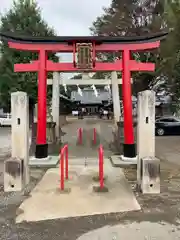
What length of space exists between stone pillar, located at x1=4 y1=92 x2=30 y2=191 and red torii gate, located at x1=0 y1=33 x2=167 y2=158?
2.71 meters

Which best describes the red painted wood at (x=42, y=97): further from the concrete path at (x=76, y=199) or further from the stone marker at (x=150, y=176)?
the stone marker at (x=150, y=176)

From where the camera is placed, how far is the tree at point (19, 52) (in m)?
18.1

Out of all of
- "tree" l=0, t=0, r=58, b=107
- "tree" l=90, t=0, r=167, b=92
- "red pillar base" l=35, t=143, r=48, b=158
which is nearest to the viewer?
"red pillar base" l=35, t=143, r=48, b=158

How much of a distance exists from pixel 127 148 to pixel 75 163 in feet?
6.12

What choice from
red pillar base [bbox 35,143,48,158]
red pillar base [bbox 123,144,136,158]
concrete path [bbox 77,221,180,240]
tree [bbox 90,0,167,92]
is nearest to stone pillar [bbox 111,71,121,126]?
red pillar base [bbox 123,144,136,158]

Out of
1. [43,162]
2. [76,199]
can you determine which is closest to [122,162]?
[43,162]

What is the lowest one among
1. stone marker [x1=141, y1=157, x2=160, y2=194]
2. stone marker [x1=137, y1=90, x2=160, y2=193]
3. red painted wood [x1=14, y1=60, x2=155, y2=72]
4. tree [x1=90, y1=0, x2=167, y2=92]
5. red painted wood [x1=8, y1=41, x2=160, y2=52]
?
stone marker [x1=141, y1=157, x2=160, y2=194]

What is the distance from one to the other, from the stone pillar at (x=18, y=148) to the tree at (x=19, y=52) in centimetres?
1190

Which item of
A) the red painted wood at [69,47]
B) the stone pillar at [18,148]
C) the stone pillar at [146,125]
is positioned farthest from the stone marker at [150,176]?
the red painted wood at [69,47]

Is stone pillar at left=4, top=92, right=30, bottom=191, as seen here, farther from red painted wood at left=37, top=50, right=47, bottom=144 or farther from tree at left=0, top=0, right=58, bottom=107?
tree at left=0, top=0, right=58, bottom=107

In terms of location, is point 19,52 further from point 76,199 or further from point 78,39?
point 76,199

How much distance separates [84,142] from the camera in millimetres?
14930

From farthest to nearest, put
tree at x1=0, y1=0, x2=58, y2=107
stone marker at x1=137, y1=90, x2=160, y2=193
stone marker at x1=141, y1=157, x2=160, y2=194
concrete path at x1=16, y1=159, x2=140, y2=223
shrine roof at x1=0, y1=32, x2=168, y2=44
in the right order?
tree at x1=0, y1=0, x2=58, y2=107
shrine roof at x1=0, y1=32, x2=168, y2=44
stone marker at x1=137, y1=90, x2=160, y2=193
stone marker at x1=141, y1=157, x2=160, y2=194
concrete path at x1=16, y1=159, x2=140, y2=223

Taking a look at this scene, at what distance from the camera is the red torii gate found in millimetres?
9531
